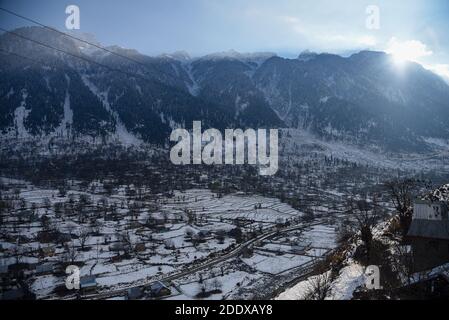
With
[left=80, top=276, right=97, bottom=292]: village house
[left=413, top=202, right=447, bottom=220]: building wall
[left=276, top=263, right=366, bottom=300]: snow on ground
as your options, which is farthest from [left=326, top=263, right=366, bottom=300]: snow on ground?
[left=80, top=276, right=97, bottom=292]: village house

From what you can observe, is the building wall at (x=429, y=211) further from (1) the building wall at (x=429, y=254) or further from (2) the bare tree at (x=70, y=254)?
(2) the bare tree at (x=70, y=254)

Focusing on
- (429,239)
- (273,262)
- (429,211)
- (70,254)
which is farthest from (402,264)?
(70,254)

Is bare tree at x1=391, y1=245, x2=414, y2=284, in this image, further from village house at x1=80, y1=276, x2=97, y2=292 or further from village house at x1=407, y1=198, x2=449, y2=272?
village house at x1=80, y1=276, x2=97, y2=292

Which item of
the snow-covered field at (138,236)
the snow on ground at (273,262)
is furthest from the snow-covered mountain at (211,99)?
the snow on ground at (273,262)
